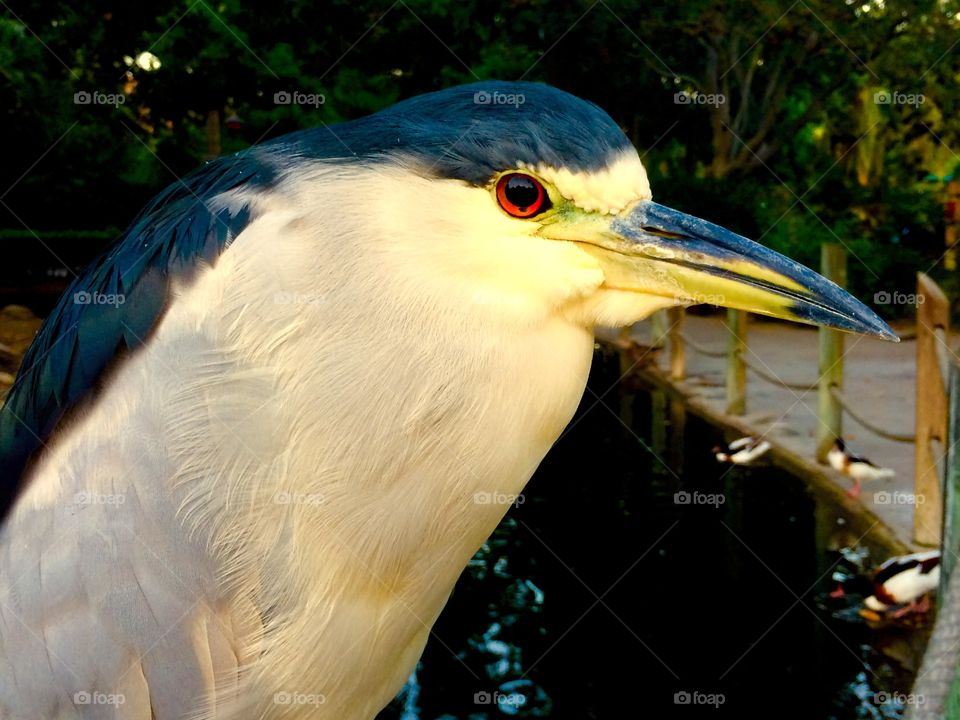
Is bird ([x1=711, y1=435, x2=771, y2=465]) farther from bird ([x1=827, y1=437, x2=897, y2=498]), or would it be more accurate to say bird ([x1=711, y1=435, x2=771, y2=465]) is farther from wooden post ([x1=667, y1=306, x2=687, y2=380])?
wooden post ([x1=667, y1=306, x2=687, y2=380])

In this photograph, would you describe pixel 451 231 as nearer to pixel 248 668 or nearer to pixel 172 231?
pixel 172 231

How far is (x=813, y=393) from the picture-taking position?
31.7 feet

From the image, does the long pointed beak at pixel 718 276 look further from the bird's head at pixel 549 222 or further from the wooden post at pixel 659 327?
the wooden post at pixel 659 327

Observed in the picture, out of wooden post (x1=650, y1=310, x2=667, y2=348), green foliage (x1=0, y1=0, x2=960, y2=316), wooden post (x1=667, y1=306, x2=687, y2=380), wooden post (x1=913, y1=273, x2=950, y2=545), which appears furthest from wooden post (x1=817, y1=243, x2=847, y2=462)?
wooden post (x1=650, y1=310, x2=667, y2=348)

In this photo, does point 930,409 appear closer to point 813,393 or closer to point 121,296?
point 813,393

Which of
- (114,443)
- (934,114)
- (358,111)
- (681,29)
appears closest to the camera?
(114,443)

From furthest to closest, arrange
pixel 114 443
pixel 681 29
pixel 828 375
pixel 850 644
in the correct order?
pixel 681 29 → pixel 828 375 → pixel 850 644 → pixel 114 443

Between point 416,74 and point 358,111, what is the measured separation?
0.78 meters

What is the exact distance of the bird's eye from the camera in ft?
4.70

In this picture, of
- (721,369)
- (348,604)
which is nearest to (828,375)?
(721,369)

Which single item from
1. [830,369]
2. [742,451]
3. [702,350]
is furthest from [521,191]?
[702,350]

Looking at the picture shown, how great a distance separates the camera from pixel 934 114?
12883 millimetres

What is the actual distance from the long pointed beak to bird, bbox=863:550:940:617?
4.14 metres

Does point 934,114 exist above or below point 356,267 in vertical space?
above
